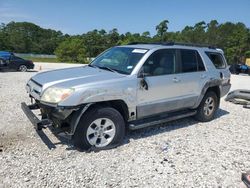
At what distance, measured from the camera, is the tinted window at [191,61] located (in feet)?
19.7

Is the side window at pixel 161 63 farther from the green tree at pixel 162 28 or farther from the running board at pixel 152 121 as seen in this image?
the green tree at pixel 162 28

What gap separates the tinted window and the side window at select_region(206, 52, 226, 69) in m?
0.51

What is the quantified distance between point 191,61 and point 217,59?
1.30m

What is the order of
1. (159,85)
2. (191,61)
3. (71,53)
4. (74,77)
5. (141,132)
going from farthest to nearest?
(71,53) < (191,61) < (141,132) < (159,85) < (74,77)

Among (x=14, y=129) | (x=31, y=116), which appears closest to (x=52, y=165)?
(x=31, y=116)

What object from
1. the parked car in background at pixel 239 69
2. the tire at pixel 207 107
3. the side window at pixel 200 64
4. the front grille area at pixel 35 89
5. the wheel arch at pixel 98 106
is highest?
the side window at pixel 200 64

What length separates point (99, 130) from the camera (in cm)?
468

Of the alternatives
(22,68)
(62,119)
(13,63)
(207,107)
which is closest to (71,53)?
(22,68)

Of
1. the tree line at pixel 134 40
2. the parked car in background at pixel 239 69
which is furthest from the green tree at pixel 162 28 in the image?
the parked car in background at pixel 239 69

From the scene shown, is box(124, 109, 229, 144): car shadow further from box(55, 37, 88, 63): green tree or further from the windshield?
box(55, 37, 88, 63): green tree

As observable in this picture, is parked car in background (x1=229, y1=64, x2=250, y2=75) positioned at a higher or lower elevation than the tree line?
lower

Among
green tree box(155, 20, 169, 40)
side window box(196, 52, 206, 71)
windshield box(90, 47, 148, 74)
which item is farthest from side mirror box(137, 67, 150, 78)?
green tree box(155, 20, 169, 40)

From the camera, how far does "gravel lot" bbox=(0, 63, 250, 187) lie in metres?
3.79

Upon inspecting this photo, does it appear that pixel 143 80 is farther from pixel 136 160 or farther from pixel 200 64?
pixel 200 64
